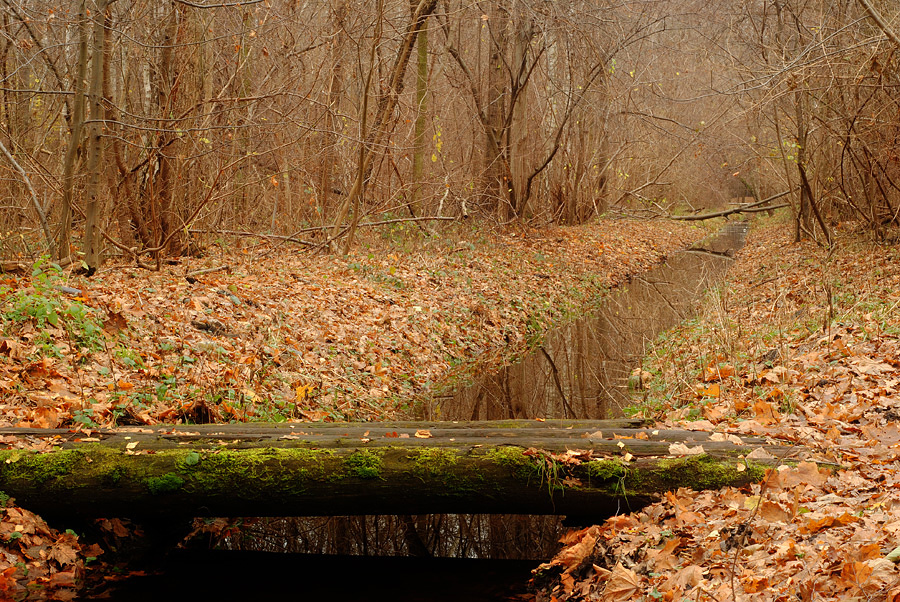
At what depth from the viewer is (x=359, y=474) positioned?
4773 millimetres

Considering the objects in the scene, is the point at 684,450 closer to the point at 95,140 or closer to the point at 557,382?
the point at 557,382

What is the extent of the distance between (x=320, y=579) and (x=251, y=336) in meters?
4.08

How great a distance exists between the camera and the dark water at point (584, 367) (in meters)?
8.98

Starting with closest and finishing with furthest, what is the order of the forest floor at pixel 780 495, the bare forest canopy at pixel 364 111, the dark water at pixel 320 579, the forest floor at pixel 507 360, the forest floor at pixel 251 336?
1. the forest floor at pixel 780 495
2. the forest floor at pixel 507 360
3. the dark water at pixel 320 579
4. the forest floor at pixel 251 336
5. the bare forest canopy at pixel 364 111

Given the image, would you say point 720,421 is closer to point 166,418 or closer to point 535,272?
point 166,418

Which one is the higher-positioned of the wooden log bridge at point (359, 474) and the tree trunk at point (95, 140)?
the tree trunk at point (95, 140)

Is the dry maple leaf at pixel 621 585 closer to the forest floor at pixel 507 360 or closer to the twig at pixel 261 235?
the forest floor at pixel 507 360

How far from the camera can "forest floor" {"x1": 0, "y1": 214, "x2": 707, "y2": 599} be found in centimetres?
598

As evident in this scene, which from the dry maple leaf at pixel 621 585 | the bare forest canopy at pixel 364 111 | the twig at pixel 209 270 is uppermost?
the bare forest canopy at pixel 364 111

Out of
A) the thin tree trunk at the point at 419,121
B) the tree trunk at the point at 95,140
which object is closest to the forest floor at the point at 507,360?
the tree trunk at the point at 95,140

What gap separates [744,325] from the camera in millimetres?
10258

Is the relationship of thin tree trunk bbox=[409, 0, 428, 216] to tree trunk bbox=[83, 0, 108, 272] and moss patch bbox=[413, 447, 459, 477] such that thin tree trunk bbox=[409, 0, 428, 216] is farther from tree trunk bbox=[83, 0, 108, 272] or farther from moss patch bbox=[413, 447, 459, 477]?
moss patch bbox=[413, 447, 459, 477]

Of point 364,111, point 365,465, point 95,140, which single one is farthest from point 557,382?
point 95,140

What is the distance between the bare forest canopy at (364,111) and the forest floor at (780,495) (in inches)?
151
